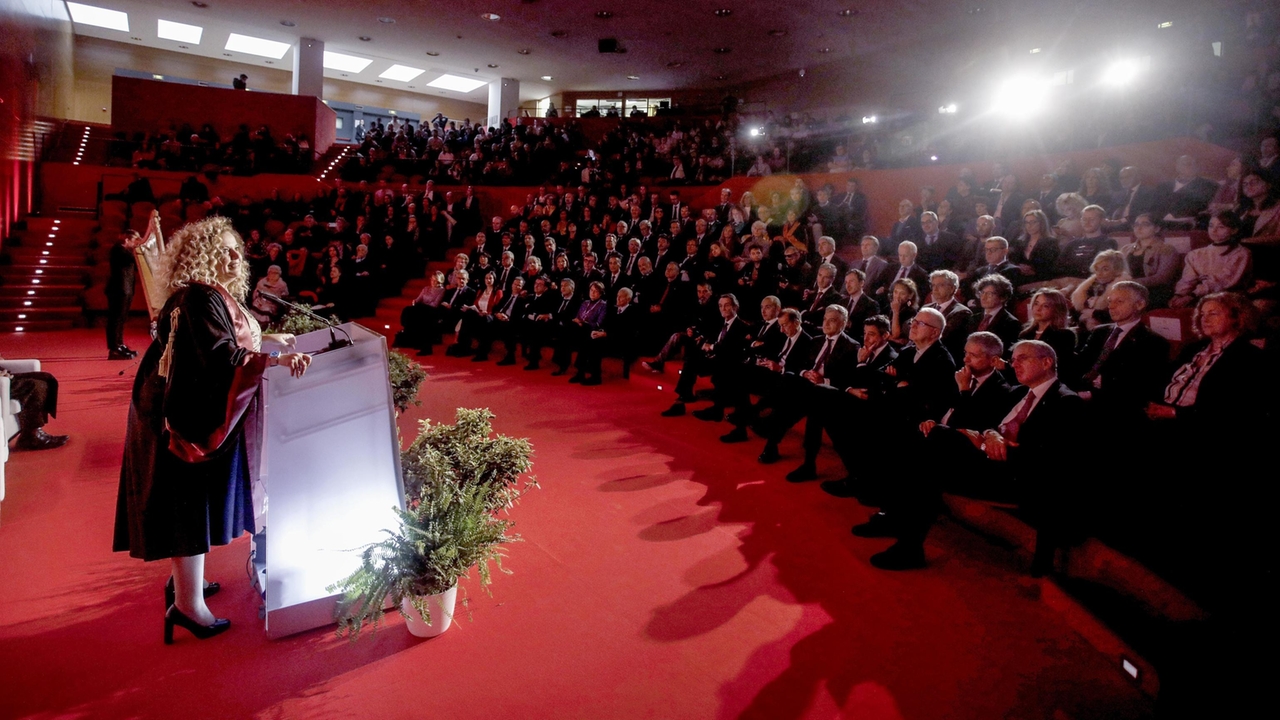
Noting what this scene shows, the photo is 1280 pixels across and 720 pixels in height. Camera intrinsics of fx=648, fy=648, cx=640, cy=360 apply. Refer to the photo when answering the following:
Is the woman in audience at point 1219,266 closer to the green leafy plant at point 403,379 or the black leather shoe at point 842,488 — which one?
the black leather shoe at point 842,488

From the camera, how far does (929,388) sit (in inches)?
151

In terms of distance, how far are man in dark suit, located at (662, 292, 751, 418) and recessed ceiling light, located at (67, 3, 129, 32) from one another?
17275 mm

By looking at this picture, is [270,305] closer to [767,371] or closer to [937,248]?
[767,371]

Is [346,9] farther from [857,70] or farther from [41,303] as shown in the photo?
[857,70]

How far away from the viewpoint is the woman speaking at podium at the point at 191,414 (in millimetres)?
2041

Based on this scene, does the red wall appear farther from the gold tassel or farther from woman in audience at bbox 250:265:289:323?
the gold tassel

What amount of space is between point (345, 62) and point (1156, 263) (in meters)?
20.2

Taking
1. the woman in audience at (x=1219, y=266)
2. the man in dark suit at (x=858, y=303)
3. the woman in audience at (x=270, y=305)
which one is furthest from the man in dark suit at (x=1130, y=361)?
the woman in audience at (x=270, y=305)

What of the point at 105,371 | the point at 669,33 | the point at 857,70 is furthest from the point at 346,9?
the point at 857,70

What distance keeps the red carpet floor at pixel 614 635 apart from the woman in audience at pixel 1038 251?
2982 millimetres

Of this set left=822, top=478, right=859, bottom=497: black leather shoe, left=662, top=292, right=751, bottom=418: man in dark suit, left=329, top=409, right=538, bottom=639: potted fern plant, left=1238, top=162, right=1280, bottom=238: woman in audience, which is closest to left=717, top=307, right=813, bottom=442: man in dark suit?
left=662, top=292, right=751, bottom=418: man in dark suit

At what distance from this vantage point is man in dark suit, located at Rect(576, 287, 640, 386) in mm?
7461

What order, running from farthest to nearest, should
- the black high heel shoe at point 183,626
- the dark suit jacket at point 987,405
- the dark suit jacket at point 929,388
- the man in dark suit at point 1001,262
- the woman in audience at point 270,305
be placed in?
the woman in audience at point 270,305, the man in dark suit at point 1001,262, the dark suit jacket at point 929,388, the dark suit jacket at point 987,405, the black high heel shoe at point 183,626

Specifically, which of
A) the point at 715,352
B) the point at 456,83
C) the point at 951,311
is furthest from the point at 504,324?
the point at 456,83
